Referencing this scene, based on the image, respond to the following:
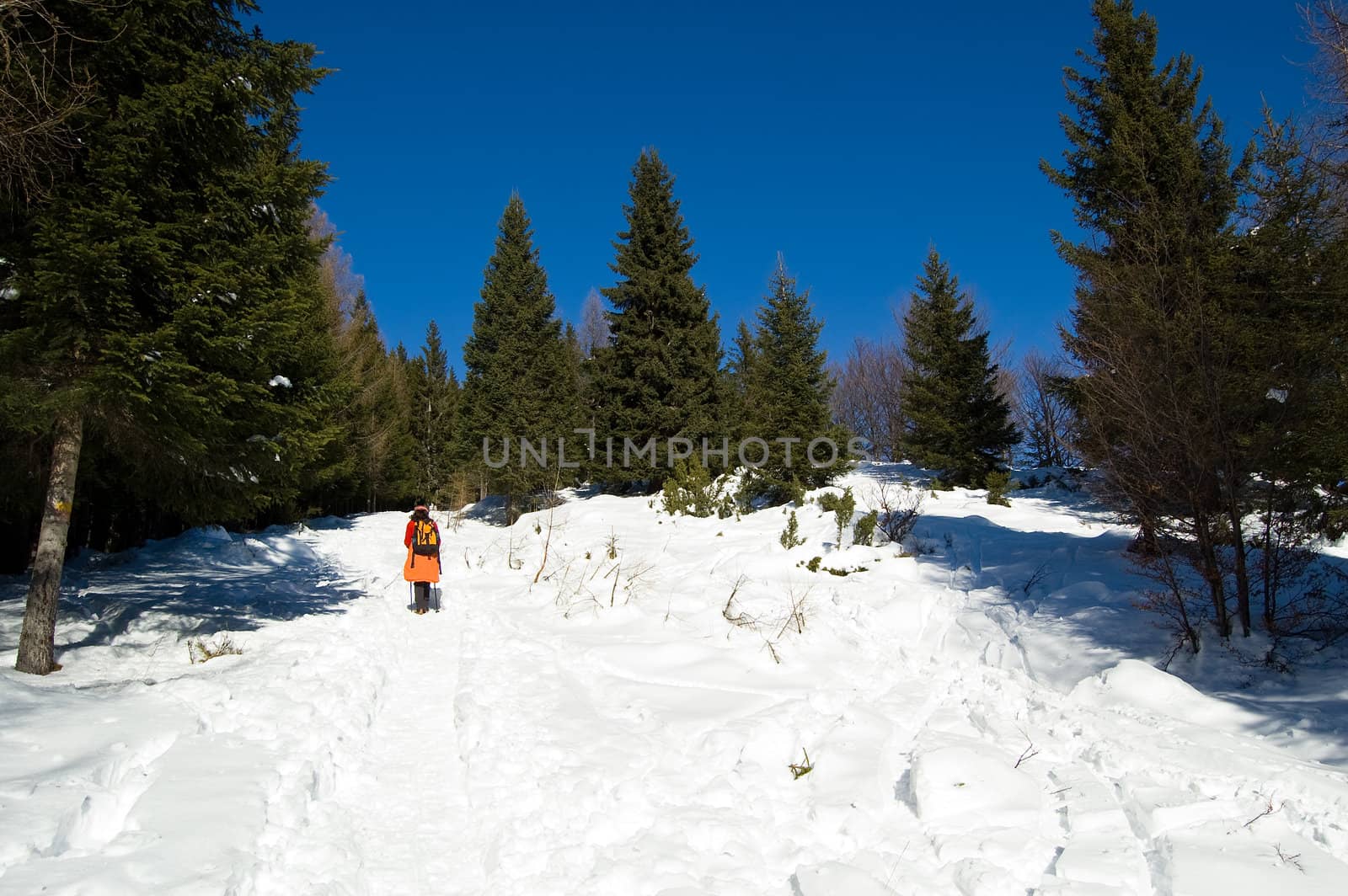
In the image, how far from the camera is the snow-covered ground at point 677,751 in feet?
9.70

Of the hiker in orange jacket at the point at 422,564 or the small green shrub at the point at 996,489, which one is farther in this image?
the small green shrub at the point at 996,489

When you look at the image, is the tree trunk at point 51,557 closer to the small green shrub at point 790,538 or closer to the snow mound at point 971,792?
the snow mound at point 971,792

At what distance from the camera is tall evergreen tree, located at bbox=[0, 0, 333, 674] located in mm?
5227

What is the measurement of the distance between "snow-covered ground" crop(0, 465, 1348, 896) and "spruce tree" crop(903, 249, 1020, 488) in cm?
983

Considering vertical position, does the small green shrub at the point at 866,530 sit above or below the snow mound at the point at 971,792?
above

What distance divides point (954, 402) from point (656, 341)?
9.62 metres

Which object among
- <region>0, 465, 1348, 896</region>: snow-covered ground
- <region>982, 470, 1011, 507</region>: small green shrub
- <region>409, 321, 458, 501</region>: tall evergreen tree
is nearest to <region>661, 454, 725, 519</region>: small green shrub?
<region>982, 470, 1011, 507</region>: small green shrub

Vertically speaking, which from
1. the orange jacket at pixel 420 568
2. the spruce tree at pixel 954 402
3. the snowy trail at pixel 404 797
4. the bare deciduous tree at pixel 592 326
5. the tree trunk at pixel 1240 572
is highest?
the bare deciduous tree at pixel 592 326

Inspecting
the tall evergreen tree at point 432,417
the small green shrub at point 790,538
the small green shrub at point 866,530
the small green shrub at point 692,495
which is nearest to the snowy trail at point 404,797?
the small green shrub at point 790,538

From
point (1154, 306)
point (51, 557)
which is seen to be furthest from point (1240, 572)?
point (51, 557)

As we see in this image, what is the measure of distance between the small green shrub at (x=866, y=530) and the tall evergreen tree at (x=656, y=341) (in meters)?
10.7

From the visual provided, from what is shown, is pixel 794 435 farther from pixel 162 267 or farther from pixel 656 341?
pixel 162 267

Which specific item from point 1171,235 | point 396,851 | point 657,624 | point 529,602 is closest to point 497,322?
point 529,602

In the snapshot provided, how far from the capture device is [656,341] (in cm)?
2186
